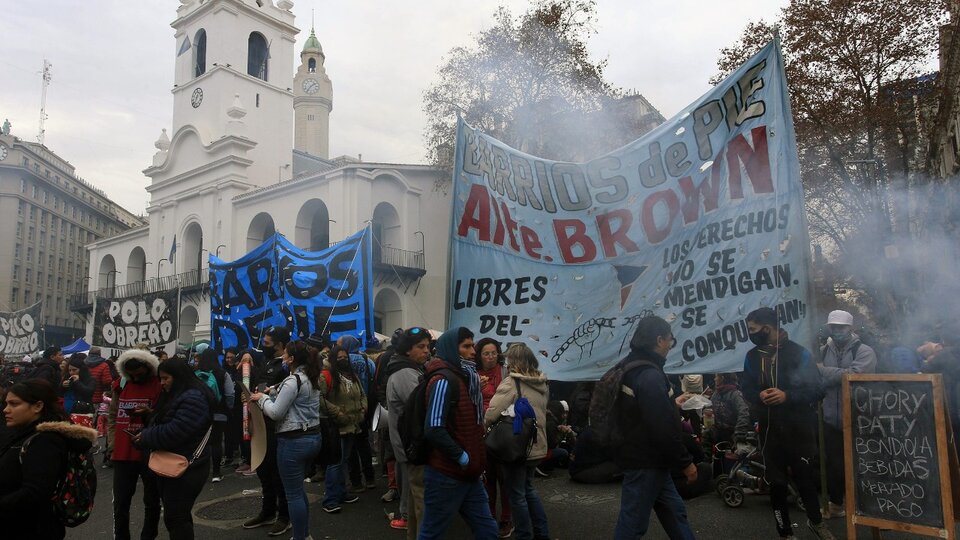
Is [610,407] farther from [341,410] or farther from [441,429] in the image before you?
[341,410]

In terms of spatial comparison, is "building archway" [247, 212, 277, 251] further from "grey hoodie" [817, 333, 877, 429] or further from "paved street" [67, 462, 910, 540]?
"grey hoodie" [817, 333, 877, 429]

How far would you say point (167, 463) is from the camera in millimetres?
4633

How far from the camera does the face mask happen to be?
645cm

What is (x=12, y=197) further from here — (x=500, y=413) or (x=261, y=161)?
(x=500, y=413)

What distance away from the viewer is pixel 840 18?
60.3ft

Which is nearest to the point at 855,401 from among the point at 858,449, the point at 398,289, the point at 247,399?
the point at 858,449

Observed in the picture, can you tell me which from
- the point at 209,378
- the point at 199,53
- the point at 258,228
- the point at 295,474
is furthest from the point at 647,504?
the point at 199,53

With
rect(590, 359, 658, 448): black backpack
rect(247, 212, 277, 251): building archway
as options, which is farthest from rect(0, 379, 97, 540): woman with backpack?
rect(247, 212, 277, 251): building archway

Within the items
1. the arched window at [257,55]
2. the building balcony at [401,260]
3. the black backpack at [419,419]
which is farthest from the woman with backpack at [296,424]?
the arched window at [257,55]

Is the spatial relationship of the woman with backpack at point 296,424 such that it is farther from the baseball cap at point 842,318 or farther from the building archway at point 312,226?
the building archway at point 312,226

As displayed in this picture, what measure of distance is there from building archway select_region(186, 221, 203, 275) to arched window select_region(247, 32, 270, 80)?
9170 mm

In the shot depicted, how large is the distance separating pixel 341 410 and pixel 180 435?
266 cm

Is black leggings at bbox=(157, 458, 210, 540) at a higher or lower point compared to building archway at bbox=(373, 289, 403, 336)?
lower

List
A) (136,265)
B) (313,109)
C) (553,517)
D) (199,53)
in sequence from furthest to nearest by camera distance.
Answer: (313,109) < (136,265) < (199,53) < (553,517)
